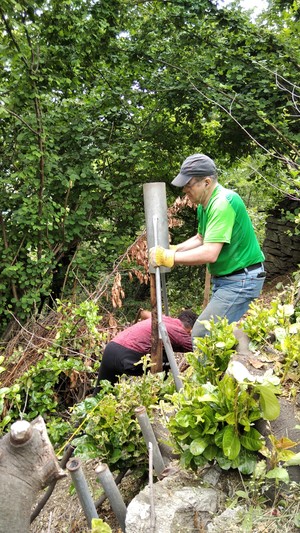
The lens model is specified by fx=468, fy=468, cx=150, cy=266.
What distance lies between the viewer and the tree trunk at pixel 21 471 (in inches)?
65.9

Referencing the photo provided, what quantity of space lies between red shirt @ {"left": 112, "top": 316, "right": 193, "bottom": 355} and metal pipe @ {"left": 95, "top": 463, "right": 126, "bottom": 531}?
4.00 feet

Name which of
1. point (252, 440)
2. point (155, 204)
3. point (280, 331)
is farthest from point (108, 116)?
point (252, 440)

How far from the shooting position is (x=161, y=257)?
9.71ft

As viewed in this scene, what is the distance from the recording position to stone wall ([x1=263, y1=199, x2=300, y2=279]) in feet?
29.4

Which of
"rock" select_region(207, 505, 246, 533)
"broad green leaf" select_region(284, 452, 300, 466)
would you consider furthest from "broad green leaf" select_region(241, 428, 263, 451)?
"rock" select_region(207, 505, 246, 533)

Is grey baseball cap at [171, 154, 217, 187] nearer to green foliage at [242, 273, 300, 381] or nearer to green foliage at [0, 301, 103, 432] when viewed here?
green foliage at [242, 273, 300, 381]

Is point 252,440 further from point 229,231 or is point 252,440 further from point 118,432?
point 229,231

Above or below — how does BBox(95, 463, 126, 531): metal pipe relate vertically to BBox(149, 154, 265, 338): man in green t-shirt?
below

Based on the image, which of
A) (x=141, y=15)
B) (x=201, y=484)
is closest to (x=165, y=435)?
(x=201, y=484)

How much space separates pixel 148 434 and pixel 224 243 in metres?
1.39

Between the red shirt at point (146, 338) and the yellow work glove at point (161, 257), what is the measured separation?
1.68 ft

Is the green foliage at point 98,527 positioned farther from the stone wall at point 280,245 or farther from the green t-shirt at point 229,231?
the stone wall at point 280,245

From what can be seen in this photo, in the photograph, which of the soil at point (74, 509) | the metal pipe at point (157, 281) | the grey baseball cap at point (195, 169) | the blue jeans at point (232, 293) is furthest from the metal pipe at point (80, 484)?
Result: the grey baseball cap at point (195, 169)

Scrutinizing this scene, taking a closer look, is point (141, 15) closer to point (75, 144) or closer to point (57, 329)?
point (75, 144)
